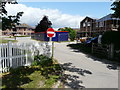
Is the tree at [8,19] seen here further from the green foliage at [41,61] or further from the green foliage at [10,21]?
the green foliage at [41,61]

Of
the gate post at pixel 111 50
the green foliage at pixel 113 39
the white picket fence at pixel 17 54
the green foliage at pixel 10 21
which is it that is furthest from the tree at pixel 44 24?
the green foliage at pixel 10 21

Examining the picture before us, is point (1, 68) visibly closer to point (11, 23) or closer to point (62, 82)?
point (11, 23)

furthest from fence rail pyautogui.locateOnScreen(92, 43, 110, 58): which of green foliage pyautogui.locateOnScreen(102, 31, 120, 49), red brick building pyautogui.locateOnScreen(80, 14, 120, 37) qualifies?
red brick building pyautogui.locateOnScreen(80, 14, 120, 37)

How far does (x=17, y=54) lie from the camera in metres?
6.94

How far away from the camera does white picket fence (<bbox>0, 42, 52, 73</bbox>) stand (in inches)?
249

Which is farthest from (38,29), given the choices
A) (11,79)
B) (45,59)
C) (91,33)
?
(11,79)

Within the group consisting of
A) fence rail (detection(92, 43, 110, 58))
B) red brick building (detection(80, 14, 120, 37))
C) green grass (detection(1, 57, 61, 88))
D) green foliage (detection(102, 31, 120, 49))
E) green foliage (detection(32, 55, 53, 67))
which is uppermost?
red brick building (detection(80, 14, 120, 37))

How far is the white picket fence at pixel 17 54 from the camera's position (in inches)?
249

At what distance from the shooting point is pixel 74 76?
602cm

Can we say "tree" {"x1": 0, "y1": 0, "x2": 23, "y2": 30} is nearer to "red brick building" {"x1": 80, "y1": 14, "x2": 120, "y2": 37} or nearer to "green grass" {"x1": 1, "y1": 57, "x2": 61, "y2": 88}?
→ "green grass" {"x1": 1, "y1": 57, "x2": 61, "y2": 88}

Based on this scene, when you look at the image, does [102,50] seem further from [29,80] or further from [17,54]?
[29,80]

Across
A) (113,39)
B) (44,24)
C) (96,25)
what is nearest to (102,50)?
(113,39)

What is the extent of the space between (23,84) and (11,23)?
353cm

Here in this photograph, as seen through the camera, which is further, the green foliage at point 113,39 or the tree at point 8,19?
the green foliage at point 113,39
